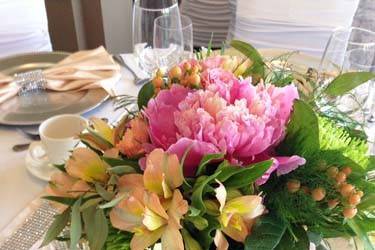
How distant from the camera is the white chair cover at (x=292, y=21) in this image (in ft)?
4.66

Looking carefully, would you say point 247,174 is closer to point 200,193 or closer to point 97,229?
point 200,193

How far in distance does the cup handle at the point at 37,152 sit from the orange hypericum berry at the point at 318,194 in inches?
20.1

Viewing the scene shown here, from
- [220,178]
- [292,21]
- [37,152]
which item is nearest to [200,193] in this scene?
[220,178]

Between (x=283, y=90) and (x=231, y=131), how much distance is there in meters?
0.08

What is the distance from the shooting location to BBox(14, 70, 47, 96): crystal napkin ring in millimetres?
996

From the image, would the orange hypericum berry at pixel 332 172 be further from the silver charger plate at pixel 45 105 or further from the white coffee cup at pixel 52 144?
the silver charger plate at pixel 45 105

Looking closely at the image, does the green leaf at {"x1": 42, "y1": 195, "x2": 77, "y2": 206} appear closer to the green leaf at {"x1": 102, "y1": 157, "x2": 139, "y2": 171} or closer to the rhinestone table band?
the green leaf at {"x1": 102, "y1": 157, "x2": 139, "y2": 171}

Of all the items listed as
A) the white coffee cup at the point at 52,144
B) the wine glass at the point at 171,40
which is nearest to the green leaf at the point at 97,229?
the white coffee cup at the point at 52,144

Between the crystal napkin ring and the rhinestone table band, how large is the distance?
0.34 metres

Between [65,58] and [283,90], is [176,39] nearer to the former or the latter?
[65,58]

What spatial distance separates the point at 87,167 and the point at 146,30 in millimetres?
532

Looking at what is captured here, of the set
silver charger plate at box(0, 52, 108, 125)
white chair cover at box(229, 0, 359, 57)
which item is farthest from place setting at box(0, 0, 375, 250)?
white chair cover at box(229, 0, 359, 57)

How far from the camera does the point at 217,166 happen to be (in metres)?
0.44

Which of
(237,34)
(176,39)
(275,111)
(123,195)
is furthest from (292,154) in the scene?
(237,34)
